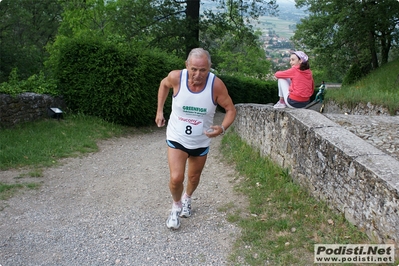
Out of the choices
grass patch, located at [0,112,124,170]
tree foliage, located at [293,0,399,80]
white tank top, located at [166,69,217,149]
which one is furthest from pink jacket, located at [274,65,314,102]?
tree foliage, located at [293,0,399,80]

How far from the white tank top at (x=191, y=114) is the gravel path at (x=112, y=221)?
41.8 inches

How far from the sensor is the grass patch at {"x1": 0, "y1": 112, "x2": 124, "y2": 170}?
7.28 meters

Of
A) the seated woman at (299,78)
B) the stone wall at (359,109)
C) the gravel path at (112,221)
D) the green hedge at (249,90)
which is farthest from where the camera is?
the green hedge at (249,90)

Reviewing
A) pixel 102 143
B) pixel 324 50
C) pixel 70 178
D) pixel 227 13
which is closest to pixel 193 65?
pixel 70 178

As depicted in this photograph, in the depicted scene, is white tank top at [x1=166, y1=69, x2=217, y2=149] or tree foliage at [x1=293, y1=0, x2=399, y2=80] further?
tree foliage at [x1=293, y1=0, x2=399, y2=80]

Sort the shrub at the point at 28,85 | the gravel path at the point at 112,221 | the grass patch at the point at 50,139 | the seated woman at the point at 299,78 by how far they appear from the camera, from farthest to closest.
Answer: the shrub at the point at 28,85 < the grass patch at the point at 50,139 < the seated woman at the point at 299,78 < the gravel path at the point at 112,221

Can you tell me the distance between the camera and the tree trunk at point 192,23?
17484 millimetres

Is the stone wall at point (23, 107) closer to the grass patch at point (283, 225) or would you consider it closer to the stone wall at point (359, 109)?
the grass patch at point (283, 225)

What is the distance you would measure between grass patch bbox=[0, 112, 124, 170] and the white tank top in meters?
3.46

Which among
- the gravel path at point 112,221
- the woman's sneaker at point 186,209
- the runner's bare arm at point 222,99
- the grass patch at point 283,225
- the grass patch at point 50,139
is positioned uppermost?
the runner's bare arm at point 222,99

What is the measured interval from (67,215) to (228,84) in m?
16.9

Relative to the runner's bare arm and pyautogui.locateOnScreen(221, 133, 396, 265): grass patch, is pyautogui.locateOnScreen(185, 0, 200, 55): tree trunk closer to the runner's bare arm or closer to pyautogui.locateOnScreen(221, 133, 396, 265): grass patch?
pyautogui.locateOnScreen(221, 133, 396, 265): grass patch

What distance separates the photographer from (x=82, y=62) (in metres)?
11.7

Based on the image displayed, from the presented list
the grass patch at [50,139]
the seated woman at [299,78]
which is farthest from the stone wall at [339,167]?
the grass patch at [50,139]
